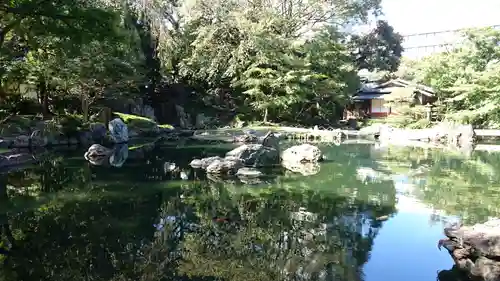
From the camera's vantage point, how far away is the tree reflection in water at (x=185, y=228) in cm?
446

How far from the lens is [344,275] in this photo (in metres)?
4.40

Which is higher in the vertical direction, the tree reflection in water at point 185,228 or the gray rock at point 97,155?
the gray rock at point 97,155

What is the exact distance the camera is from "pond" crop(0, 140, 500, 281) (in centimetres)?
453

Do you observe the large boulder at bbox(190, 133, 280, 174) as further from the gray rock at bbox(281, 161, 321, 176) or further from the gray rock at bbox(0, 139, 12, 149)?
the gray rock at bbox(0, 139, 12, 149)

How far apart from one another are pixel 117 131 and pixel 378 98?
19.3 meters

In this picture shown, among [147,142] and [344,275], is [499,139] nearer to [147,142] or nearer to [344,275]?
[147,142]

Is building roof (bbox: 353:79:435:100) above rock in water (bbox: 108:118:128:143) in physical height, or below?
above

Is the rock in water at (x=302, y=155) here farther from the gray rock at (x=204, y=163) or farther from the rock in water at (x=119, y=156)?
the rock in water at (x=119, y=156)

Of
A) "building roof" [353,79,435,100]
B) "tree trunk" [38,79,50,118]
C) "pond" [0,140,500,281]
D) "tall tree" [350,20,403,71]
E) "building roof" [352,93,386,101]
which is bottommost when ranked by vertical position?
"pond" [0,140,500,281]

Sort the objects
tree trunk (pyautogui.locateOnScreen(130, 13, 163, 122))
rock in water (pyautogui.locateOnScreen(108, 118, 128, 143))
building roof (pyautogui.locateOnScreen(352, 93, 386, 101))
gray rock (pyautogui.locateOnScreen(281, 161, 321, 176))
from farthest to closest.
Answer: building roof (pyautogui.locateOnScreen(352, 93, 386, 101)), tree trunk (pyautogui.locateOnScreen(130, 13, 163, 122)), rock in water (pyautogui.locateOnScreen(108, 118, 128, 143)), gray rock (pyautogui.locateOnScreen(281, 161, 321, 176))

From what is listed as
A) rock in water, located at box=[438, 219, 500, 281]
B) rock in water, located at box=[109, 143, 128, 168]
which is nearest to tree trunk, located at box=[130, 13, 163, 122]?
rock in water, located at box=[109, 143, 128, 168]

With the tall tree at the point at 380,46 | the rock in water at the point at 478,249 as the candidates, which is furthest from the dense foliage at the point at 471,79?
the rock in water at the point at 478,249

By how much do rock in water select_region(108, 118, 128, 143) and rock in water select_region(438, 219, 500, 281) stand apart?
14.6m

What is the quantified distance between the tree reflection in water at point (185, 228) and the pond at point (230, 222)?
2 centimetres
